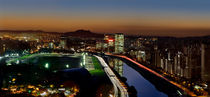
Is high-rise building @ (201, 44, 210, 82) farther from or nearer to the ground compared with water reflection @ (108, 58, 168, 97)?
farther from the ground

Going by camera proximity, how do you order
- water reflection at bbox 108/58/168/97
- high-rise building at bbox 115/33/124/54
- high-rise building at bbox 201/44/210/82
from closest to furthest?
water reflection at bbox 108/58/168/97
high-rise building at bbox 201/44/210/82
high-rise building at bbox 115/33/124/54

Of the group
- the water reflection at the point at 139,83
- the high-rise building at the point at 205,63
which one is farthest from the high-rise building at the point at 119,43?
the high-rise building at the point at 205,63

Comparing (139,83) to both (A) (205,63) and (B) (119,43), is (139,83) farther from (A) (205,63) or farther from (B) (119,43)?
(B) (119,43)

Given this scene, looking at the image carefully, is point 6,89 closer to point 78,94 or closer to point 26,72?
point 78,94

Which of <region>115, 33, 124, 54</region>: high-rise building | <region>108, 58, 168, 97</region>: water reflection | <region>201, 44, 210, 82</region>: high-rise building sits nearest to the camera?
<region>108, 58, 168, 97</region>: water reflection

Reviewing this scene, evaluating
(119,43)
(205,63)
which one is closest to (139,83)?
(205,63)

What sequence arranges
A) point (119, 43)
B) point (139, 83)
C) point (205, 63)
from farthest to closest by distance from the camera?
point (119, 43) → point (139, 83) → point (205, 63)

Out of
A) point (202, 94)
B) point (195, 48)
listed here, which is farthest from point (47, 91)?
point (195, 48)

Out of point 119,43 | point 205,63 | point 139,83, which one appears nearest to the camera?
point 205,63

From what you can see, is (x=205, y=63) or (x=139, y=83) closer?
(x=205, y=63)

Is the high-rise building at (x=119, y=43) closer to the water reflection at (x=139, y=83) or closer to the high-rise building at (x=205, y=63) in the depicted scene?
the water reflection at (x=139, y=83)

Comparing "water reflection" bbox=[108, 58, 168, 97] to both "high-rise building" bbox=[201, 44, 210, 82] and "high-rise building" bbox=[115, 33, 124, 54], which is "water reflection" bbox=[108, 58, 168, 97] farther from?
"high-rise building" bbox=[115, 33, 124, 54]

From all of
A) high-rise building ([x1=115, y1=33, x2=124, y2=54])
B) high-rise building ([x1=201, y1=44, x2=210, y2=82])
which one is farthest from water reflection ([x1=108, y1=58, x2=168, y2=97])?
high-rise building ([x1=115, y1=33, x2=124, y2=54])
